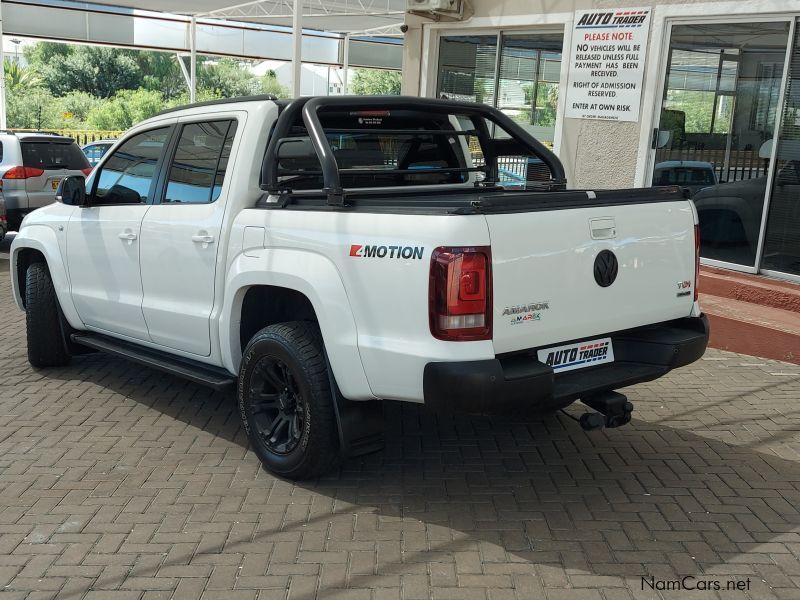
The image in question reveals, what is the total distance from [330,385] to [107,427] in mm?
1959

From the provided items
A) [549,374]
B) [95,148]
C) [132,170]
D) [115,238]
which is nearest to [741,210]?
[549,374]

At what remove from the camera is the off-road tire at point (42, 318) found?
617 cm

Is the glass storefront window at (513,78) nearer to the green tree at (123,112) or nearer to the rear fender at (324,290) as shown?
the rear fender at (324,290)

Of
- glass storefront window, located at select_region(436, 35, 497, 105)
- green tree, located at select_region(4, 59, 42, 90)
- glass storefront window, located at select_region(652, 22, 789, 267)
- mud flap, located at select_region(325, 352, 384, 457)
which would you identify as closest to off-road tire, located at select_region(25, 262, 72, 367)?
mud flap, located at select_region(325, 352, 384, 457)

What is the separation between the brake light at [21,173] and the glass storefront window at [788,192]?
1031 cm

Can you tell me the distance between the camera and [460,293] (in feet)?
11.4

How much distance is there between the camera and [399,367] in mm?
3648

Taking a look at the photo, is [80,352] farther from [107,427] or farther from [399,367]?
[399,367]

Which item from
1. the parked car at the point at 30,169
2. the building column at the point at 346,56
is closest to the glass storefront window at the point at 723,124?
the parked car at the point at 30,169

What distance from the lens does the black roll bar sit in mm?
4113

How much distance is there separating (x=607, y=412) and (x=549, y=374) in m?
0.55

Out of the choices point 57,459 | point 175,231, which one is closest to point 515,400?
point 175,231

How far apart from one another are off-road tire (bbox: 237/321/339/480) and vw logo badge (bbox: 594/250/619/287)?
1382 millimetres

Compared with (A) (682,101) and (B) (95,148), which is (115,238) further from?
(B) (95,148)
